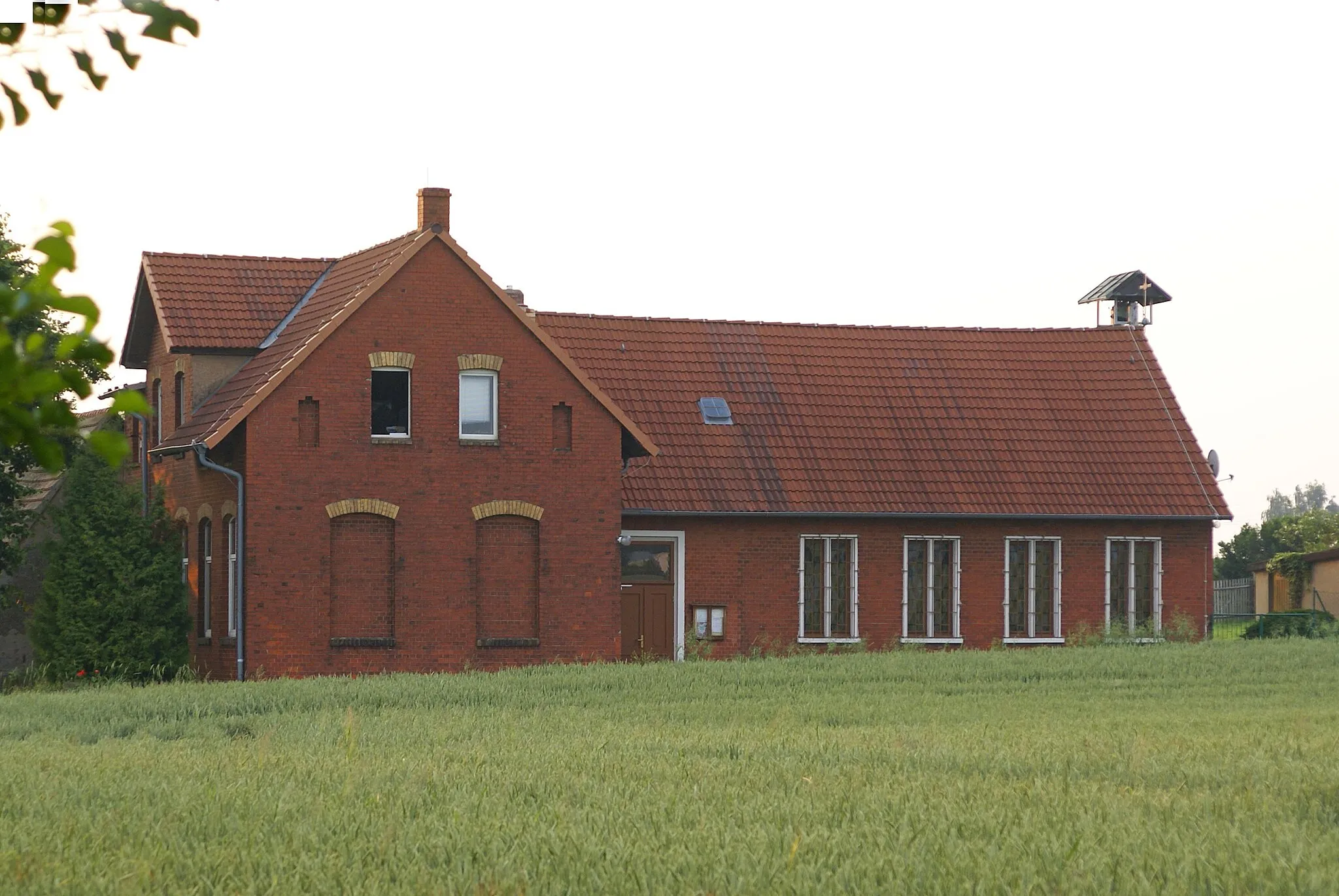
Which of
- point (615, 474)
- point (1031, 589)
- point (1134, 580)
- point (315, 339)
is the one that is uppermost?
point (315, 339)

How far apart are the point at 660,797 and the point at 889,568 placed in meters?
23.8

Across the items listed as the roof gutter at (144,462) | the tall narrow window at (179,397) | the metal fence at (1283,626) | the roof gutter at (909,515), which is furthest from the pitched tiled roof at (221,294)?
the metal fence at (1283,626)

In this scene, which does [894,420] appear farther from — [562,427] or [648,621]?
[562,427]

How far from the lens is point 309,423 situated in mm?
29266

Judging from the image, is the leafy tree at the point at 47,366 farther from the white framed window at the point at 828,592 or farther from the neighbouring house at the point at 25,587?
the neighbouring house at the point at 25,587

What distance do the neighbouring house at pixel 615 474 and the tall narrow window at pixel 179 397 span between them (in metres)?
0.11

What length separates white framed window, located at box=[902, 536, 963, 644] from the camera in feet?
114

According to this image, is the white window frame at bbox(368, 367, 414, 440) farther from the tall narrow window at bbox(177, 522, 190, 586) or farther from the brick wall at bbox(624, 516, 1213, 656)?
the brick wall at bbox(624, 516, 1213, 656)

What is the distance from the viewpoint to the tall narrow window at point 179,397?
108ft

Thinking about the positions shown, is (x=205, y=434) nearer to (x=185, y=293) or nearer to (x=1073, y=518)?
(x=185, y=293)

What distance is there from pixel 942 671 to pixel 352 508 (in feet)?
33.4

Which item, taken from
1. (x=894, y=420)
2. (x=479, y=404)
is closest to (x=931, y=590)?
(x=894, y=420)

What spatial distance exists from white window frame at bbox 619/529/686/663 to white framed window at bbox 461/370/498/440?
12.8 ft

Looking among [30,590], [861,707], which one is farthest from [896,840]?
[30,590]
